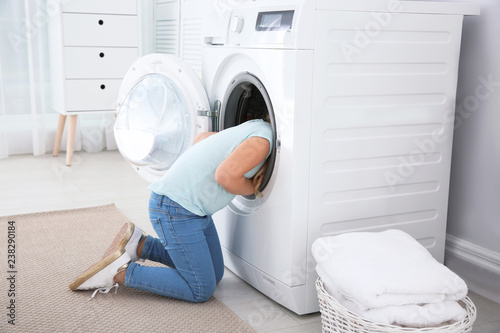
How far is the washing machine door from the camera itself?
1.74 meters

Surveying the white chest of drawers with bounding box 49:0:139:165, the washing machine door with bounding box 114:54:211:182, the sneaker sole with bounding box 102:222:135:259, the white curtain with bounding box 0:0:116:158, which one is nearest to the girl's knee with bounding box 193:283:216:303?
the sneaker sole with bounding box 102:222:135:259

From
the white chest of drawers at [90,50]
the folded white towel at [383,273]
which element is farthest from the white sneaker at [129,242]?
the white chest of drawers at [90,50]

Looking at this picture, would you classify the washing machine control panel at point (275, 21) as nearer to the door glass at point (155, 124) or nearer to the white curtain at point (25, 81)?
the door glass at point (155, 124)

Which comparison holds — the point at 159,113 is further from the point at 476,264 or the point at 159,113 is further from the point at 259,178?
the point at 476,264

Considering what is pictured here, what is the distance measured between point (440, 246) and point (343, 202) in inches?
16.7

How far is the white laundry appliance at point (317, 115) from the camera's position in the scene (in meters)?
1.48

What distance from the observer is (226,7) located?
175cm

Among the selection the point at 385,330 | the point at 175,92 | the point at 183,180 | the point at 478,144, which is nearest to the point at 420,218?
the point at 478,144

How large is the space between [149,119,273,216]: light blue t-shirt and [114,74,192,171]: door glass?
23 centimetres

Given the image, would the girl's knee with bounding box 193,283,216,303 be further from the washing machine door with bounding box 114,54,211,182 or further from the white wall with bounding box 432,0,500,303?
the white wall with bounding box 432,0,500,303

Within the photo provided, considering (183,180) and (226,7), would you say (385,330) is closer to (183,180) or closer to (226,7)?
(183,180)

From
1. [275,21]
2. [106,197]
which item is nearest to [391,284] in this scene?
[275,21]

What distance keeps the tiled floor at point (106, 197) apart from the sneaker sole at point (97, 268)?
0.32 metres

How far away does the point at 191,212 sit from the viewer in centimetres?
156
